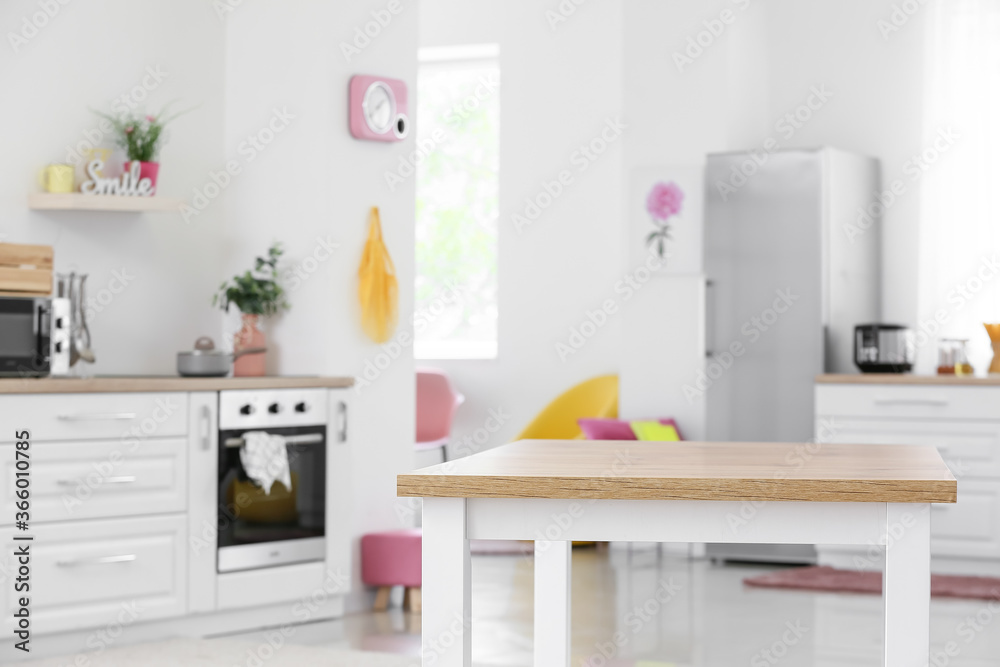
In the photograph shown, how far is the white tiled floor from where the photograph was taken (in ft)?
12.1

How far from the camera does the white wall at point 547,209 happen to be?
6.85 meters

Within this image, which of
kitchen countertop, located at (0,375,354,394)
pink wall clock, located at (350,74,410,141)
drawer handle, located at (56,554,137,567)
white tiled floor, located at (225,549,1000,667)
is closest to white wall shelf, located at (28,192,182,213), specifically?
kitchen countertop, located at (0,375,354,394)

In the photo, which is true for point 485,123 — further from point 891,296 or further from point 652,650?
point 652,650

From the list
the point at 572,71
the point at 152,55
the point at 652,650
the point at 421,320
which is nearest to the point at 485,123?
the point at 572,71

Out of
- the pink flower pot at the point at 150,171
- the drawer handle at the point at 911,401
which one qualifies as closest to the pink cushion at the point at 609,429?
the drawer handle at the point at 911,401

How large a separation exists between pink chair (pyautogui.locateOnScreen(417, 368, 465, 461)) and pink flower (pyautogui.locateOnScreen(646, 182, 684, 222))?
154 cm

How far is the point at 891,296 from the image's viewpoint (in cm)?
583

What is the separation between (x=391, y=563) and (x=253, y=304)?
3.56ft

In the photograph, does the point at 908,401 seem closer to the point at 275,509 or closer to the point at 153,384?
the point at 275,509

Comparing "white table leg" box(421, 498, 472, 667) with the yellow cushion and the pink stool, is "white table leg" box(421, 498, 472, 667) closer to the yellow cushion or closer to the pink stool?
the pink stool

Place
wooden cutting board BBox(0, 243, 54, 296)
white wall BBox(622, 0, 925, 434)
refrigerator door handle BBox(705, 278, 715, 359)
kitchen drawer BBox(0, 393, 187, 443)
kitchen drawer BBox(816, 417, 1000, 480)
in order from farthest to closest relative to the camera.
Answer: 1. white wall BBox(622, 0, 925, 434)
2. refrigerator door handle BBox(705, 278, 715, 359)
3. kitchen drawer BBox(816, 417, 1000, 480)
4. wooden cutting board BBox(0, 243, 54, 296)
5. kitchen drawer BBox(0, 393, 187, 443)

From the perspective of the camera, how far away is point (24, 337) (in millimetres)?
3787

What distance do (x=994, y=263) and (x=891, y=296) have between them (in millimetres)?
486

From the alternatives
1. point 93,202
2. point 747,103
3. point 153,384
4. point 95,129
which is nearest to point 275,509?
point 153,384
